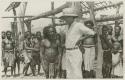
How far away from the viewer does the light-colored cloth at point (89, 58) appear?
4.30 meters

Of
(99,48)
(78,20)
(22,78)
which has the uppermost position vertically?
(78,20)

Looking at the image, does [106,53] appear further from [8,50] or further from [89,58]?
[8,50]

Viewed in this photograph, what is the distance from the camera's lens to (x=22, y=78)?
4.39 m

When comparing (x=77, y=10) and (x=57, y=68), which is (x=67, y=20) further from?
(x=57, y=68)

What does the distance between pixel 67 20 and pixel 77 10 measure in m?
0.18

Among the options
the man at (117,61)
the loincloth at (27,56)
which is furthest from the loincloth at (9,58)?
the man at (117,61)

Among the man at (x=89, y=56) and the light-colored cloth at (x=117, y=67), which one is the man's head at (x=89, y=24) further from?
the light-colored cloth at (x=117, y=67)

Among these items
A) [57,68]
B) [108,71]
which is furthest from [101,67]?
[57,68]

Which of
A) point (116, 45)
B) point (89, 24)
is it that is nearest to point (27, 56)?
point (89, 24)

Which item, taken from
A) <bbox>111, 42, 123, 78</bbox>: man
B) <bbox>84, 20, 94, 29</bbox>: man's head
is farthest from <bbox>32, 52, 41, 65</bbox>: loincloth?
<bbox>111, 42, 123, 78</bbox>: man

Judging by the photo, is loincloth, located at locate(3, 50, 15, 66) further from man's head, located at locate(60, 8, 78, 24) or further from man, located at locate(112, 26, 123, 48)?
man, located at locate(112, 26, 123, 48)

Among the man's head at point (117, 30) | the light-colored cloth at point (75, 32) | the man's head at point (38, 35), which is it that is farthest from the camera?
the man's head at point (38, 35)

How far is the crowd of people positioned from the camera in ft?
13.7

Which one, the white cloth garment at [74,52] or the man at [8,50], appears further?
the man at [8,50]
